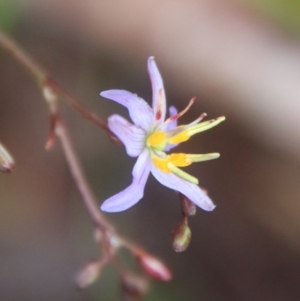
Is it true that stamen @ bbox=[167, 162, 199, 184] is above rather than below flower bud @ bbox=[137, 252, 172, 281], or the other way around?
above

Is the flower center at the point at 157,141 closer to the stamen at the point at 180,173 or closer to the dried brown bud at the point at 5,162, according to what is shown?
the stamen at the point at 180,173

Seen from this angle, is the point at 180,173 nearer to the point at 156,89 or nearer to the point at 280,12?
the point at 156,89

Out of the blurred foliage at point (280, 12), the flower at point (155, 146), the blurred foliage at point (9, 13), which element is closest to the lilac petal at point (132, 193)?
the flower at point (155, 146)

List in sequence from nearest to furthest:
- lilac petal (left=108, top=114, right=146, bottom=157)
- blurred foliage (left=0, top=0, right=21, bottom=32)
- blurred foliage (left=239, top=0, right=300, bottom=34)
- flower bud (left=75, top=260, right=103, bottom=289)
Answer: lilac petal (left=108, top=114, right=146, bottom=157) → flower bud (left=75, top=260, right=103, bottom=289) → blurred foliage (left=0, top=0, right=21, bottom=32) → blurred foliage (left=239, top=0, right=300, bottom=34)

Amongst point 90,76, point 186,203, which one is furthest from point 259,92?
point 186,203

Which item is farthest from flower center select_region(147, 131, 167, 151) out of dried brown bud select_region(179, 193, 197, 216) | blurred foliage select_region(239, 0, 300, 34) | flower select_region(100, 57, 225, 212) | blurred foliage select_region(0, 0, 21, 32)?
blurred foliage select_region(239, 0, 300, 34)

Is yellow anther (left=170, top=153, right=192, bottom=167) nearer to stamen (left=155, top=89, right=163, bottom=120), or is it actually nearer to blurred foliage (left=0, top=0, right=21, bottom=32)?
stamen (left=155, top=89, right=163, bottom=120)
